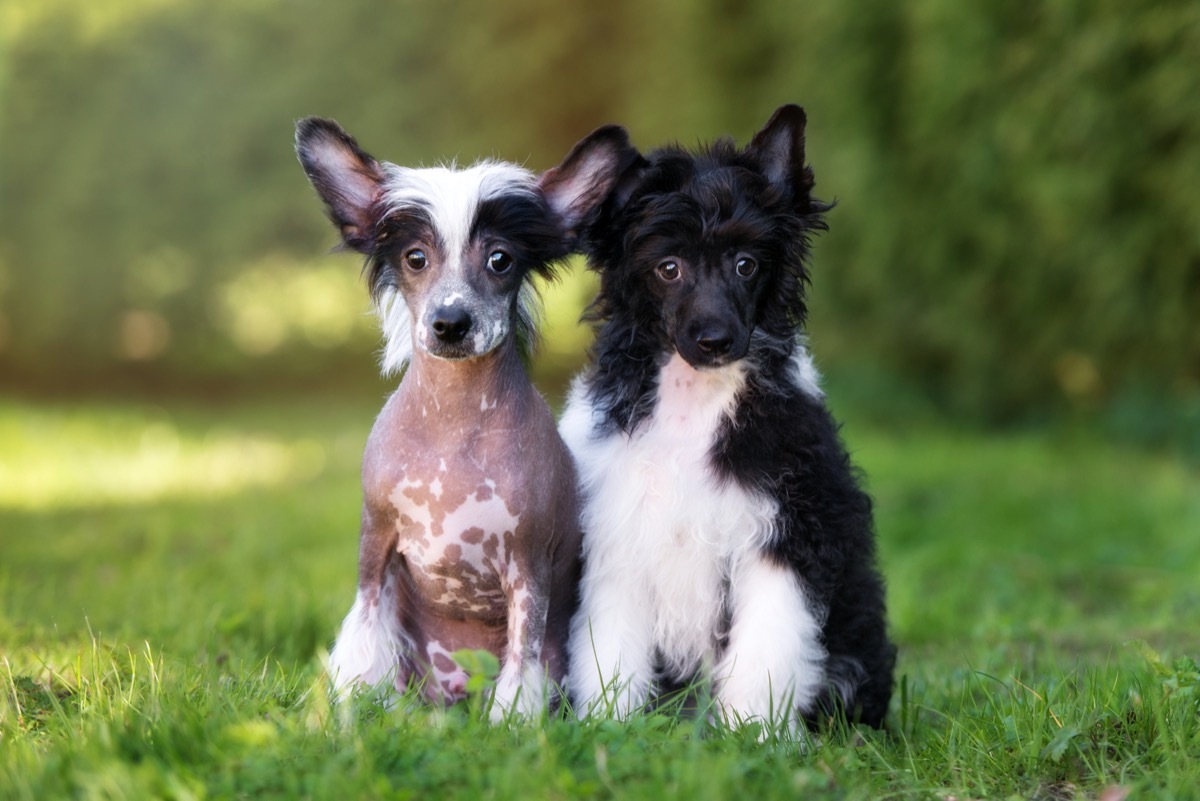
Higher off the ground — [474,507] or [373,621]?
[474,507]

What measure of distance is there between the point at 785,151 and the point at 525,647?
1.71 m

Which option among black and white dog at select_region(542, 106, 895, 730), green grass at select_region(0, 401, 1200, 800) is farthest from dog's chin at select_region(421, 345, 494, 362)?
→ green grass at select_region(0, 401, 1200, 800)

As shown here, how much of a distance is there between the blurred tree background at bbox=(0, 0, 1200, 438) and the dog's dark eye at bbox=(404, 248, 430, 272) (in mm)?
830

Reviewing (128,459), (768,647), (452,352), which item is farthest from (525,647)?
(128,459)

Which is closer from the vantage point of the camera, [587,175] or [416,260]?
[416,260]

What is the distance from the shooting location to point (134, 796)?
2.61m

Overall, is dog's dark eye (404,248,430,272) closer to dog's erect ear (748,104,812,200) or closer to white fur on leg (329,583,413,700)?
white fur on leg (329,583,413,700)

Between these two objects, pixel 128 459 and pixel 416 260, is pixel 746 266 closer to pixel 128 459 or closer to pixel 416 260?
pixel 416 260

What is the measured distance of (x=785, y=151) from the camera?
3.83 m

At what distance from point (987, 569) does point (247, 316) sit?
46.1 feet

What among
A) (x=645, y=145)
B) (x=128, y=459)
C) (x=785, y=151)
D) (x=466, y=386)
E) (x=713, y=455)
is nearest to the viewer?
(x=466, y=386)

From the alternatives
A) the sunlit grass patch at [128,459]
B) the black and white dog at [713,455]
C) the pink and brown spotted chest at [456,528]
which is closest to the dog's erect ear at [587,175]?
the black and white dog at [713,455]

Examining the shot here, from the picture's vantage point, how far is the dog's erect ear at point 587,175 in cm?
371

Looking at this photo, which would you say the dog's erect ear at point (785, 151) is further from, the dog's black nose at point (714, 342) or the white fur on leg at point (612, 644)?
the white fur on leg at point (612, 644)
